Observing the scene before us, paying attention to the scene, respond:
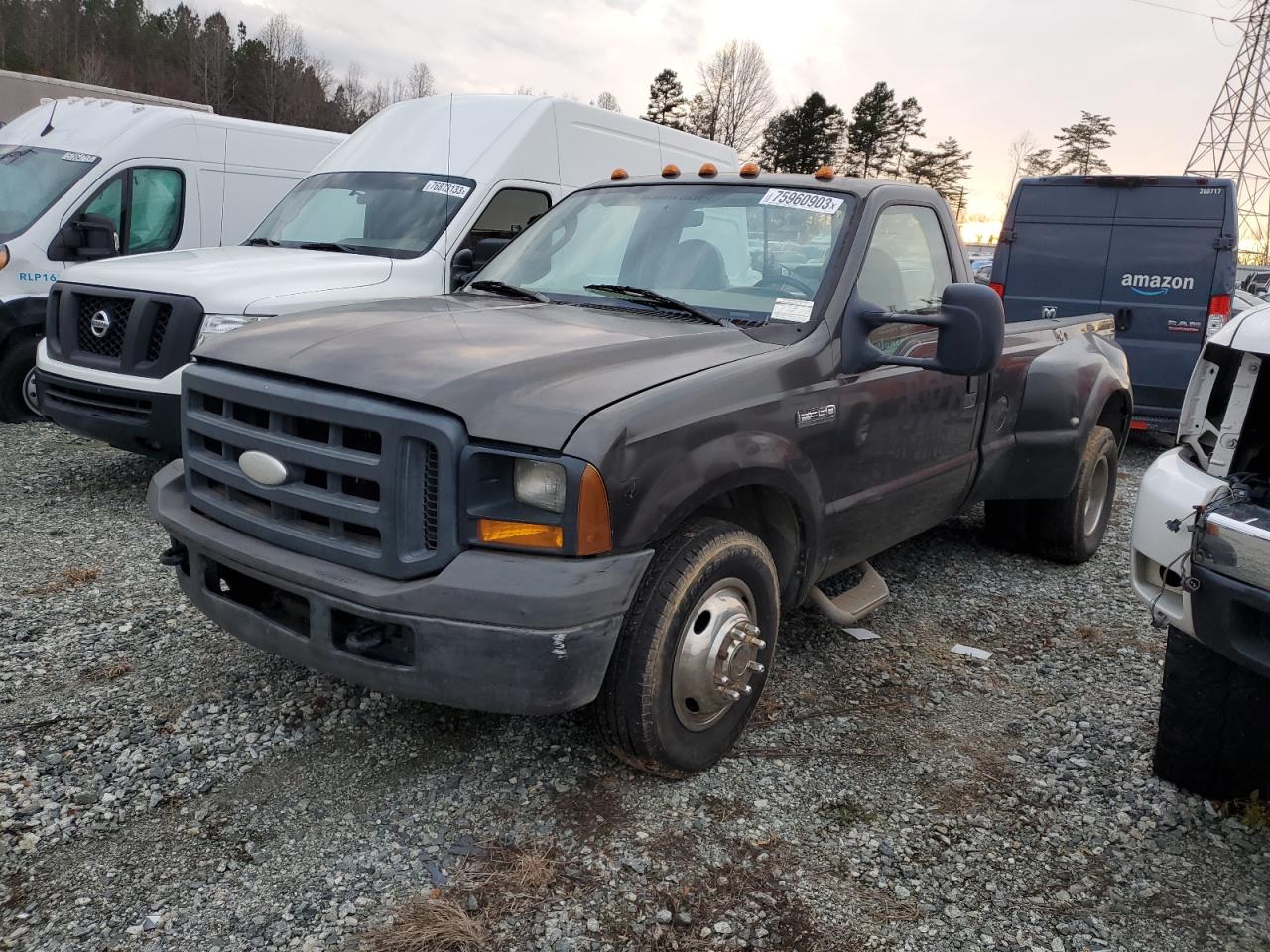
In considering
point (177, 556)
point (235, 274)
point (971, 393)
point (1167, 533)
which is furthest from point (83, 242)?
point (1167, 533)

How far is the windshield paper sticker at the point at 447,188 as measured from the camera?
6840 millimetres

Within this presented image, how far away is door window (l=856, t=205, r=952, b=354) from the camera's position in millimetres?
3771

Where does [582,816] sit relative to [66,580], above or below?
above

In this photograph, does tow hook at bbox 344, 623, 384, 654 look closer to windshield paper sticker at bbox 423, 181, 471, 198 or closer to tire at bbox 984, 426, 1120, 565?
tire at bbox 984, 426, 1120, 565

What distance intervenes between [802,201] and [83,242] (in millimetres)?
6182

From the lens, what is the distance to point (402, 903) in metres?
2.51

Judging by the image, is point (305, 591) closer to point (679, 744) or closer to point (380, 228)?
point (679, 744)

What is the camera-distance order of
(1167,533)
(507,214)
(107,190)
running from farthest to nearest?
1. (107,190)
2. (507,214)
3. (1167,533)

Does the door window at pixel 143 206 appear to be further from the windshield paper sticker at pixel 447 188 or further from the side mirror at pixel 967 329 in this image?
the side mirror at pixel 967 329

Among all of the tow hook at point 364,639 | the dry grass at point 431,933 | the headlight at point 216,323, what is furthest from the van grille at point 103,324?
the dry grass at point 431,933

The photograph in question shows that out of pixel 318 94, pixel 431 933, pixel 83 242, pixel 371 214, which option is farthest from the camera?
pixel 318 94

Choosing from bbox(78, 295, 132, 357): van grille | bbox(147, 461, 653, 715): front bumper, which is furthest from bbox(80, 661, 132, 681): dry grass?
bbox(78, 295, 132, 357): van grille

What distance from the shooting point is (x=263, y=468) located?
2.81 meters

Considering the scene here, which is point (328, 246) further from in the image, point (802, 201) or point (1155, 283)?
point (1155, 283)
